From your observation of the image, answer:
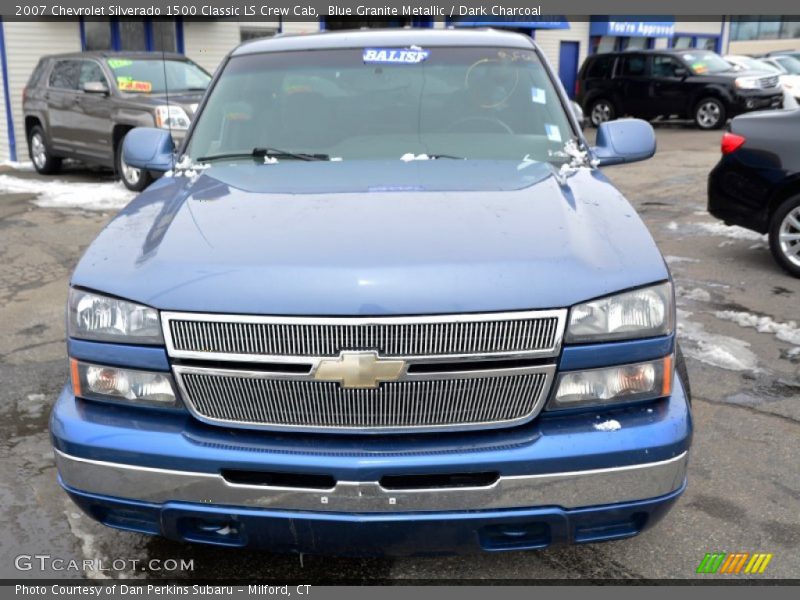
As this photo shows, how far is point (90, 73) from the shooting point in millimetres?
12203

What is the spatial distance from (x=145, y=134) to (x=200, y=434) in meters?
2.24

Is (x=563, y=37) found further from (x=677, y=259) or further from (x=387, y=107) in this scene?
(x=387, y=107)

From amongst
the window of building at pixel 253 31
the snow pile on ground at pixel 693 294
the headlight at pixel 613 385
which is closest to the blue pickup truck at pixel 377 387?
the headlight at pixel 613 385

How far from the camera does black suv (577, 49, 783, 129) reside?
18.8m

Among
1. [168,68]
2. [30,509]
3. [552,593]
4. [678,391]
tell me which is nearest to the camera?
Result: [678,391]

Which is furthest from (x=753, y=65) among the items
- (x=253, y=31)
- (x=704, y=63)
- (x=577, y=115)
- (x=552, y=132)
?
(x=552, y=132)

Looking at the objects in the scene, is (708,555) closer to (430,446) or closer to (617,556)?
(617,556)

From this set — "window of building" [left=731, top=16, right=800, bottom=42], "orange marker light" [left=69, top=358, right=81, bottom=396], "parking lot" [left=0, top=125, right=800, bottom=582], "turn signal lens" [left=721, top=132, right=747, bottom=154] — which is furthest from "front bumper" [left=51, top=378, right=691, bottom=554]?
"window of building" [left=731, top=16, right=800, bottom=42]

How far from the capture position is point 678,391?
99.5 inches

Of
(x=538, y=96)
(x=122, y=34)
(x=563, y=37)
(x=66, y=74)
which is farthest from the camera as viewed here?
(x=563, y=37)

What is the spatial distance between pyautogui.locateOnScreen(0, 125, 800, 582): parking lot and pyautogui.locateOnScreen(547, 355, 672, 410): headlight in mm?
802

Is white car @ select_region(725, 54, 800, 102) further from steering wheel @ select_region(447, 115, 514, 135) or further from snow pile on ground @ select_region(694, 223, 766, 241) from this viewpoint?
steering wheel @ select_region(447, 115, 514, 135)

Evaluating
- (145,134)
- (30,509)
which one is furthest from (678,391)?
(145,134)

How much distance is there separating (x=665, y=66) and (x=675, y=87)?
2.12 ft
